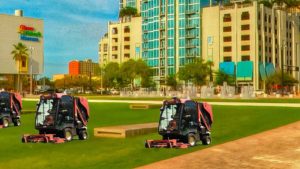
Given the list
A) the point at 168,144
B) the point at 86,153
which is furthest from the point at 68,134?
the point at 168,144

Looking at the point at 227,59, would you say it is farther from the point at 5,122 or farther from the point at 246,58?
the point at 5,122

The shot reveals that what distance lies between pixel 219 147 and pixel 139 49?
124358mm

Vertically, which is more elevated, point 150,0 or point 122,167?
point 150,0

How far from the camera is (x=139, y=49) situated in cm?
13675

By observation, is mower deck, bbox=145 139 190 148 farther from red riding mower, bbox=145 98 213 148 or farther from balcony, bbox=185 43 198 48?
balcony, bbox=185 43 198 48

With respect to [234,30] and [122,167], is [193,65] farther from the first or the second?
[122,167]

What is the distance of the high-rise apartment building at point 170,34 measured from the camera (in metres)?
121

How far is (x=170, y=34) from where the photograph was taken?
12562cm

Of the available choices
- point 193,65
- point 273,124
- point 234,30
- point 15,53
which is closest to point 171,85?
point 193,65

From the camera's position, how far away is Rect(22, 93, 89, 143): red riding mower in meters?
14.4

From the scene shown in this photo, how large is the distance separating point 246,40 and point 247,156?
→ 10365 cm

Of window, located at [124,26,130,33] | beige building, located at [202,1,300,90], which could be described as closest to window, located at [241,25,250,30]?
beige building, located at [202,1,300,90]

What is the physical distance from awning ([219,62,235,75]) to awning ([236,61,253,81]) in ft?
5.16

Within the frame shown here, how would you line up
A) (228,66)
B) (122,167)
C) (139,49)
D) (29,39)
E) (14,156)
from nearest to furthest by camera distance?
(122,167)
(14,156)
(228,66)
(29,39)
(139,49)
